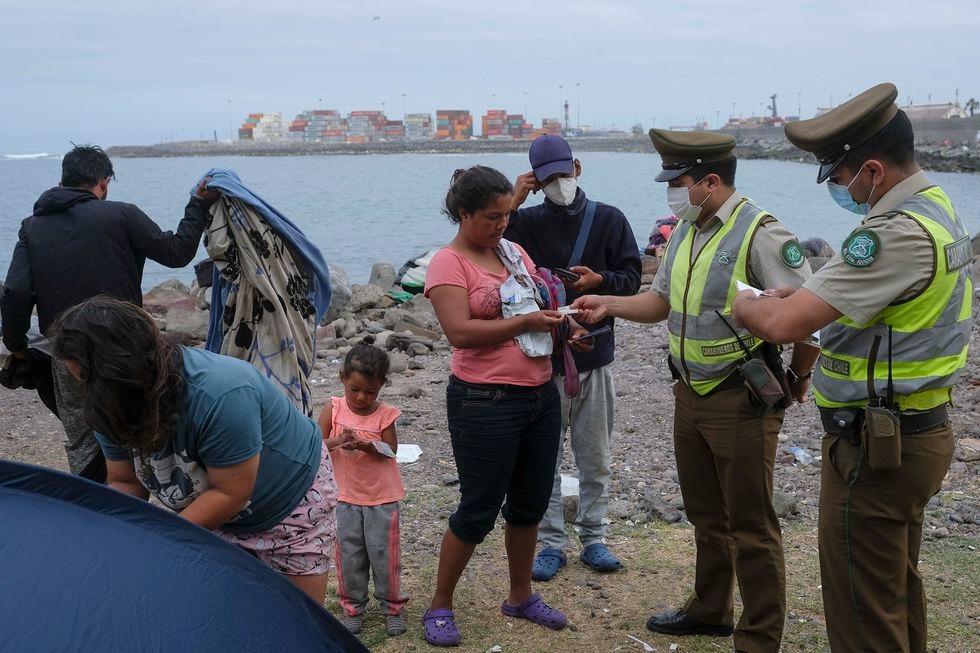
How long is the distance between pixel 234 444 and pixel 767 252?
2.02m

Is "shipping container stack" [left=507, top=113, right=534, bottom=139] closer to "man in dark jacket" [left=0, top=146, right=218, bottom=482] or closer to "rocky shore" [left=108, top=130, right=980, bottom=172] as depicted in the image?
"rocky shore" [left=108, top=130, right=980, bottom=172]

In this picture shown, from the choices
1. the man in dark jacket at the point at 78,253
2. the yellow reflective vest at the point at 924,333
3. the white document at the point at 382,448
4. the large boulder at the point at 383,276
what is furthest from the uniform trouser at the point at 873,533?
the large boulder at the point at 383,276

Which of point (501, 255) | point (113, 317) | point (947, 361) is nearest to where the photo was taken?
point (113, 317)

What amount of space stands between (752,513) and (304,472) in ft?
5.65

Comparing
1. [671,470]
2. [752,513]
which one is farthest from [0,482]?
[671,470]

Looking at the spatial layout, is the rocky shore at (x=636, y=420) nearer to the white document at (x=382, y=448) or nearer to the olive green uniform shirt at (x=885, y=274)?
the white document at (x=382, y=448)

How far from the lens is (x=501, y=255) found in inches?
163

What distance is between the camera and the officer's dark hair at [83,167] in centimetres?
478

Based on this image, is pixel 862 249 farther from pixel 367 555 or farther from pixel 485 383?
pixel 367 555

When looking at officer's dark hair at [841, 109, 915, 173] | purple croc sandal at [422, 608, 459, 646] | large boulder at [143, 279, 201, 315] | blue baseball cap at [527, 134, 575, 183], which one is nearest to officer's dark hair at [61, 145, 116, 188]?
blue baseball cap at [527, 134, 575, 183]

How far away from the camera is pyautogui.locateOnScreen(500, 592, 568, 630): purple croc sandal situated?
170 inches

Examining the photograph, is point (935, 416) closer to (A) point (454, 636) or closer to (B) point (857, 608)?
(B) point (857, 608)

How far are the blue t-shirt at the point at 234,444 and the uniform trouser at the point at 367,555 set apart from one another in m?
1.08

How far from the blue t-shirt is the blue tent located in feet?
0.71
